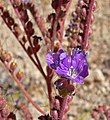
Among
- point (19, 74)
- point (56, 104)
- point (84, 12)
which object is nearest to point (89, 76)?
point (19, 74)

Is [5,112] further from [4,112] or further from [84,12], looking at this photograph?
[84,12]

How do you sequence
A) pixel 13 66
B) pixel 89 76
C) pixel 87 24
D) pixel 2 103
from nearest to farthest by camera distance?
pixel 2 103, pixel 87 24, pixel 13 66, pixel 89 76

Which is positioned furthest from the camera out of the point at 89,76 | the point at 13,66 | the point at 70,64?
the point at 89,76

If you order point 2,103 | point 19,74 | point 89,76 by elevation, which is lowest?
point 89,76

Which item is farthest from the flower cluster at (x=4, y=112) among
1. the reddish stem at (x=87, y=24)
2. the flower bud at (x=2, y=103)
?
the reddish stem at (x=87, y=24)

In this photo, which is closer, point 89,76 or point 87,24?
point 87,24

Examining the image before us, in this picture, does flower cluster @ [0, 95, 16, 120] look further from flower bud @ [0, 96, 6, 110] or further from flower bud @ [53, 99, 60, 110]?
flower bud @ [53, 99, 60, 110]

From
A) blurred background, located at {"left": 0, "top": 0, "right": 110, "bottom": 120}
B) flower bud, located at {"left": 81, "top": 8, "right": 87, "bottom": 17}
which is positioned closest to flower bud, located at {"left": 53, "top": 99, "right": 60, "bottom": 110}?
flower bud, located at {"left": 81, "top": 8, "right": 87, "bottom": 17}

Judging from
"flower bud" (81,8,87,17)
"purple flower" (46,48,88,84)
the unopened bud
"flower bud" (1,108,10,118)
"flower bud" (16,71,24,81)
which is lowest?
"flower bud" (16,71,24,81)

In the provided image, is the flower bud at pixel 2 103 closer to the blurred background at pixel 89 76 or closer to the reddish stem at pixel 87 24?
the reddish stem at pixel 87 24
